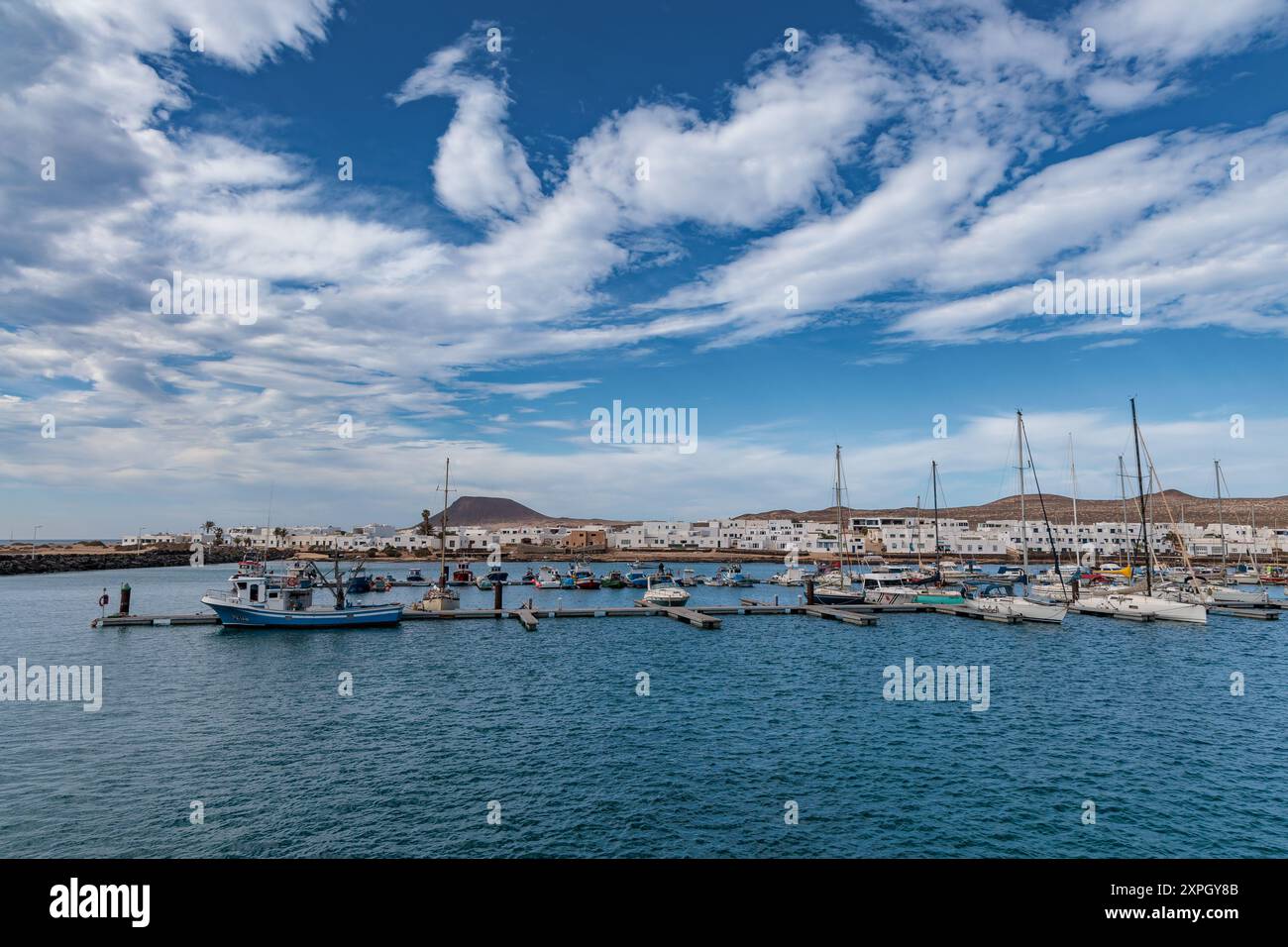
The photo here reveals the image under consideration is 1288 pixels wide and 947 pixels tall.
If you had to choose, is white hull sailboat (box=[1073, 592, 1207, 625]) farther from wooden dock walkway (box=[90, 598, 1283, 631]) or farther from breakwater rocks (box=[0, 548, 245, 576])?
breakwater rocks (box=[0, 548, 245, 576])

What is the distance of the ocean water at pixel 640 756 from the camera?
1897 cm

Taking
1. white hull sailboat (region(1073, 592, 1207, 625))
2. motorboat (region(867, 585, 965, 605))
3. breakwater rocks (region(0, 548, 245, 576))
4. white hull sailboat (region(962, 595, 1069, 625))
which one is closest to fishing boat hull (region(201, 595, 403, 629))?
motorboat (region(867, 585, 965, 605))

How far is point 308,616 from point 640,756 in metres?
43.2

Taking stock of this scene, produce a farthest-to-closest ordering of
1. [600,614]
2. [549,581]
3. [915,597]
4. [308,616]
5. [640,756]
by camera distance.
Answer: [549,581], [915,597], [600,614], [308,616], [640,756]

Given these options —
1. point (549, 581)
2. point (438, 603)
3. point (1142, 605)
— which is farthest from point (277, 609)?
point (1142, 605)

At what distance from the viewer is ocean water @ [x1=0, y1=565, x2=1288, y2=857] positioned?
19.0 m

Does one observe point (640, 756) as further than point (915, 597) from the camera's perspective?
No

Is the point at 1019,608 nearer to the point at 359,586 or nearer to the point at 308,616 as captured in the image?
the point at 308,616

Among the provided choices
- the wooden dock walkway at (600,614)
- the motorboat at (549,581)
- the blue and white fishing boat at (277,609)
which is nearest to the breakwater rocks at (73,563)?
the motorboat at (549,581)

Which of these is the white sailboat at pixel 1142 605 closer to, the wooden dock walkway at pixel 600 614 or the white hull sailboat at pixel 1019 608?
the white hull sailboat at pixel 1019 608

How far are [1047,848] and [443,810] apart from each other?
1623 cm

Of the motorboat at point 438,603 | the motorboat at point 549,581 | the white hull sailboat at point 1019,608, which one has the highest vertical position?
the motorboat at point 438,603

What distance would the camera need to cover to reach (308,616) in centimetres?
5884
